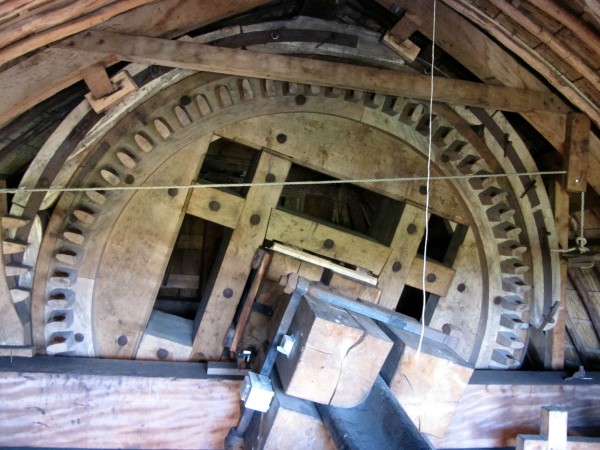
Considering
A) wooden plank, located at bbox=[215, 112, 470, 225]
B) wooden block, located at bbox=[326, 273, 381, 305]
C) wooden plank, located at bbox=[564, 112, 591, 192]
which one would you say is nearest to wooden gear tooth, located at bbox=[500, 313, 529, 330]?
wooden plank, located at bbox=[215, 112, 470, 225]

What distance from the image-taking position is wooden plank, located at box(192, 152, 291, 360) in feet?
8.75

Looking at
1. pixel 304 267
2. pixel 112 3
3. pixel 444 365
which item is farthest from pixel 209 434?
pixel 112 3

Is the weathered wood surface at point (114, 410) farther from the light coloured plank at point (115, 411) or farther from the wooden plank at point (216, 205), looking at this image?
the wooden plank at point (216, 205)

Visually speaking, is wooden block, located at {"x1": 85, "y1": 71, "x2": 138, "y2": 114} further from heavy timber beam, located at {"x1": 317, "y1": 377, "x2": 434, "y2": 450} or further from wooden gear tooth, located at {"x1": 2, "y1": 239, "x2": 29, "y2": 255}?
heavy timber beam, located at {"x1": 317, "y1": 377, "x2": 434, "y2": 450}

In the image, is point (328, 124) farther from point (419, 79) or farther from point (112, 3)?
point (112, 3)

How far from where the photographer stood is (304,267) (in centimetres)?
253

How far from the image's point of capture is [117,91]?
86.9 inches

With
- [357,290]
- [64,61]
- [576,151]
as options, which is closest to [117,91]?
[64,61]

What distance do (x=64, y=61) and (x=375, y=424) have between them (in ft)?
5.32

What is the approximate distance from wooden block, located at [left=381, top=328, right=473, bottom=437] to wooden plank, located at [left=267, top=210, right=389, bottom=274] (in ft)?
3.13

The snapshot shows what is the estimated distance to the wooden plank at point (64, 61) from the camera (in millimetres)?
2014

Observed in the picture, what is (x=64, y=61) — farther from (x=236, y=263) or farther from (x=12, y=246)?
(x=236, y=263)

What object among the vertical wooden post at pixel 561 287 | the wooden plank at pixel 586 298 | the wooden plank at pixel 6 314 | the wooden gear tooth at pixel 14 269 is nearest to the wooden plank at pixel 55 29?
the wooden plank at pixel 6 314

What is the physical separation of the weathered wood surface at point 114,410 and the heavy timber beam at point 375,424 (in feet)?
2.61
